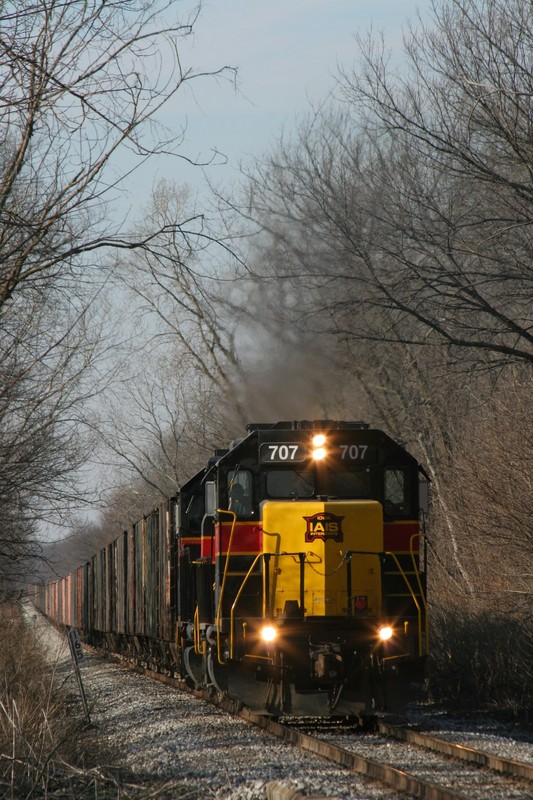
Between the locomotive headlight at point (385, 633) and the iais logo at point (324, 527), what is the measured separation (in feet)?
3.16

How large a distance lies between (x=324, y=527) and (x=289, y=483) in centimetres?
61

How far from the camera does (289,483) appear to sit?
34.4 feet

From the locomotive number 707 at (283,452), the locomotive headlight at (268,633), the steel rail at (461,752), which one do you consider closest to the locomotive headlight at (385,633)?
the steel rail at (461,752)

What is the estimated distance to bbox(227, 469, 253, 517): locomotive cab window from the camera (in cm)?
1045

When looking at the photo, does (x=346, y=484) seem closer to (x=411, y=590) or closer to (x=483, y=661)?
(x=411, y=590)

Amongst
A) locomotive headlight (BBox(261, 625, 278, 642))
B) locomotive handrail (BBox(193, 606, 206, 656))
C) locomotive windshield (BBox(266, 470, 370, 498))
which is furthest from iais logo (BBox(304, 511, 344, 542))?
locomotive handrail (BBox(193, 606, 206, 656))

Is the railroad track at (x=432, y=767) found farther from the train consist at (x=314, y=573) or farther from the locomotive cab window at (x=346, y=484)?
the locomotive cab window at (x=346, y=484)

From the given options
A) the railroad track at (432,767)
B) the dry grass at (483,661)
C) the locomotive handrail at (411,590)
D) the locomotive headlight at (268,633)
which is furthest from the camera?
the dry grass at (483,661)

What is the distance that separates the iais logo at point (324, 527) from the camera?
402 inches

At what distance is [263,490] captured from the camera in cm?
1045

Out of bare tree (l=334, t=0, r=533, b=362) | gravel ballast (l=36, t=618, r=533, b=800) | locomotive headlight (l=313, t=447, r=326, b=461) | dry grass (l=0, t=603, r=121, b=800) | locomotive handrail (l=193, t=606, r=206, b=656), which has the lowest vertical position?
gravel ballast (l=36, t=618, r=533, b=800)

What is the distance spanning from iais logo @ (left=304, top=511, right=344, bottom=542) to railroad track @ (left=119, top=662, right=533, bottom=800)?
1895mm

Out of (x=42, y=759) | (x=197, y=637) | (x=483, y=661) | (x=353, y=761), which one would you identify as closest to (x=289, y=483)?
(x=197, y=637)

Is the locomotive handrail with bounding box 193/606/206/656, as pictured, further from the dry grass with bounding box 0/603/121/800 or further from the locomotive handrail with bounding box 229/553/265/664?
the dry grass with bounding box 0/603/121/800
